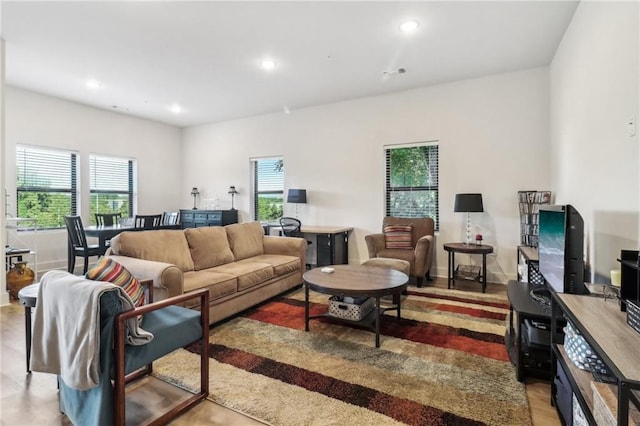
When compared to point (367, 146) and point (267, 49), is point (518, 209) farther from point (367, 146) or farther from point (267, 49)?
point (267, 49)

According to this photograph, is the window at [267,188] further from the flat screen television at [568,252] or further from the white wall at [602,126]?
the flat screen television at [568,252]

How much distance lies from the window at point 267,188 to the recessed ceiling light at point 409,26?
11.7 ft

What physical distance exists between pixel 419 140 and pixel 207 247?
3503mm

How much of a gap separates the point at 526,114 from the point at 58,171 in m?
7.38

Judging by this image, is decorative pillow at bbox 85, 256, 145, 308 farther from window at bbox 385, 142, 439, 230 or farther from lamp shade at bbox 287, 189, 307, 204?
window at bbox 385, 142, 439, 230

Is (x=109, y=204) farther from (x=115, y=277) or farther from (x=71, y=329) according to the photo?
(x=71, y=329)

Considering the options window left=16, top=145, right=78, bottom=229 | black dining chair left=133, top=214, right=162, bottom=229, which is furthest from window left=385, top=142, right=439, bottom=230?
window left=16, top=145, right=78, bottom=229

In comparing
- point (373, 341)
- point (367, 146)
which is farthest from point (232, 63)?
point (373, 341)

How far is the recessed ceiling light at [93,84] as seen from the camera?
181 inches

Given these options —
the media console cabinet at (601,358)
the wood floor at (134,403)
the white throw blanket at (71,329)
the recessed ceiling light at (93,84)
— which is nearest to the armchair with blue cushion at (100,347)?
the white throw blanket at (71,329)

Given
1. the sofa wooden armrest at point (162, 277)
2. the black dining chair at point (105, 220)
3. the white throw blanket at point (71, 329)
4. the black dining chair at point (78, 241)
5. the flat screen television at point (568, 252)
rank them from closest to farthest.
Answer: the white throw blanket at point (71, 329) < the flat screen television at point (568, 252) < the sofa wooden armrest at point (162, 277) < the black dining chair at point (78, 241) < the black dining chair at point (105, 220)

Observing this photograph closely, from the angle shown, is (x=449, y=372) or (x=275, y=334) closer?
(x=449, y=372)

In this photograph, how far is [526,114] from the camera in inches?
168

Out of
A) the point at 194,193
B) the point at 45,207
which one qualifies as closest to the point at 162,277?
the point at 45,207
